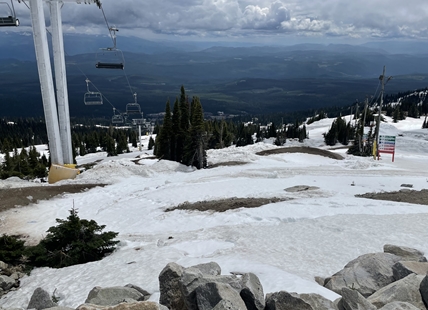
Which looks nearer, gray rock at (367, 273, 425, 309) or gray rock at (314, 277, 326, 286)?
gray rock at (367, 273, 425, 309)

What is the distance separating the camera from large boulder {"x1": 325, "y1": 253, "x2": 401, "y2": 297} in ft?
26.0

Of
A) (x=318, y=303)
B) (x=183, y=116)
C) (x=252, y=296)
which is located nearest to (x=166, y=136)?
(x=183, y=116)

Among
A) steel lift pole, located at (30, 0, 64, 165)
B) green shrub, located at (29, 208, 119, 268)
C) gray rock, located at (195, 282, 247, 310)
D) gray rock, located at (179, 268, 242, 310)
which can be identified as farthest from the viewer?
→ steel lift pole, located at (30, 0, 64, 165)

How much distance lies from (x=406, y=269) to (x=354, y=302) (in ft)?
8.80

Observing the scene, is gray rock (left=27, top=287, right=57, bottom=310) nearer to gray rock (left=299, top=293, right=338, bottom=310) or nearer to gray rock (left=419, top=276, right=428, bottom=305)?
gray rock (left=299, top=293, right=338, bottom=310)

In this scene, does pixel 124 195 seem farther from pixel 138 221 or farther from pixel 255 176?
pixel 255 176

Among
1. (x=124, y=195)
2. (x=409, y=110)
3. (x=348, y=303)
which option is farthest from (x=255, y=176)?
(x=409, y=110)

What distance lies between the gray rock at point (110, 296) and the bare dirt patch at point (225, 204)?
10681 mm

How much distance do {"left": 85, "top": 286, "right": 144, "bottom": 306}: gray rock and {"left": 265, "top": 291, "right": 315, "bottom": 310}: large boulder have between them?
132 inches

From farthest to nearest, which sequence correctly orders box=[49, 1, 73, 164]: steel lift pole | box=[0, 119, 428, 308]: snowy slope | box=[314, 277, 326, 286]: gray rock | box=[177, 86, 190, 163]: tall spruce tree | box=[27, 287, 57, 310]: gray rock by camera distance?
box=[177, 86, 190, 163]: tall spruce tree, box=[49, 1, 73, 164]: steel lift pole, box=[0, 119, 428, 308]: snowy slope, box=[314, 277, 326, 286]: gray rock, box=[27, 287, 57, 310]: gray rock

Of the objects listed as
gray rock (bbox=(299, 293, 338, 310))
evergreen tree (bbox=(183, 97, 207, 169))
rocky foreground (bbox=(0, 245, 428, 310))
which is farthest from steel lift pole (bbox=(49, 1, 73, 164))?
gray rock (bbox=(299, 293, 338, 310))

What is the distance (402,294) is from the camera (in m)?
6.77

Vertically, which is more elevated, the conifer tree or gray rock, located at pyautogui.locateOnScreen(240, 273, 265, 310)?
gray rock, located at pyautogui.locateOnScreen(240, 273, 265, 310)

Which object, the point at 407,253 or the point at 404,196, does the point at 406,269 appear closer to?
the point at 407,253
